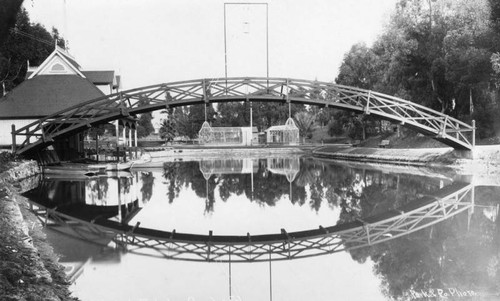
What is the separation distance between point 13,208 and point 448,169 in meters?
25.3

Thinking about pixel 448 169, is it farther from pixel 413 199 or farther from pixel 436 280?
pixel 436 280

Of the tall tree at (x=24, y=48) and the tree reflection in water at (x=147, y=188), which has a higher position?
the tall tree at (x=24, y=48)

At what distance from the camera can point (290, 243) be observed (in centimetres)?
1141

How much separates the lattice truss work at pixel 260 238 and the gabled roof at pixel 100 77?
27.2 m

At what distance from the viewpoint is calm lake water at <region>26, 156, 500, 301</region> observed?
25.4ft

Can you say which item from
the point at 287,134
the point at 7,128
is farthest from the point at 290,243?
the point at 287,134

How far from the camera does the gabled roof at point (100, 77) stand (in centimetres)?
4069

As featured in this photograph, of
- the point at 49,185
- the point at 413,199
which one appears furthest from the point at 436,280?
the point at 49,185

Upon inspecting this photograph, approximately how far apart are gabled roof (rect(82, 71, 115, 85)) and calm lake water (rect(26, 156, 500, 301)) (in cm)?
2049

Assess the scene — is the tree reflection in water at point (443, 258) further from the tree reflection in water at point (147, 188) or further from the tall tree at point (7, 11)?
Answer: the tree reflection in water at point (147, 188)

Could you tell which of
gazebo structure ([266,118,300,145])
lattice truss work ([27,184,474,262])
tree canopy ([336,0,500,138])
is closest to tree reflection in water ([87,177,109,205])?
lattice truss work ([27,184,474,262])

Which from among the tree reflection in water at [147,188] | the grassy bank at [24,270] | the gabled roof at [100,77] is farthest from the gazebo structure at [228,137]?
the grassy bank at [24,270]

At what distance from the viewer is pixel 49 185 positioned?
78.0 feet

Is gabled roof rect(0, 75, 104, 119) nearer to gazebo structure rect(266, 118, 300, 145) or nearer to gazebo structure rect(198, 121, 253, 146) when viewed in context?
gazebo structure rect(198, 121, 253, 146)
